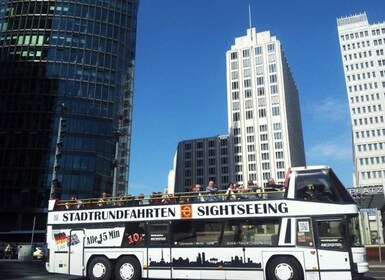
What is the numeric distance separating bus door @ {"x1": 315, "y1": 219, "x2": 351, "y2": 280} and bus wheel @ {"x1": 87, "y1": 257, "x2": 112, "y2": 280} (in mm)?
8410

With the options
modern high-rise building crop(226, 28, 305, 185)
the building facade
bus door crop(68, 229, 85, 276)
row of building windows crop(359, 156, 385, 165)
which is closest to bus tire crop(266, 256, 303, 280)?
bus door crop(68, 229, 85, 276)

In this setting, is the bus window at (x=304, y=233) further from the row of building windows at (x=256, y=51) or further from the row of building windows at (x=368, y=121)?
the row of building windows at (x=256, y=51)

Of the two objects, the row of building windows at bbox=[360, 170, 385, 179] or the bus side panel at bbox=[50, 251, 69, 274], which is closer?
the bus side panel at bbox=[50, 251, 69, 274]

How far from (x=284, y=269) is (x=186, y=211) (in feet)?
13.7

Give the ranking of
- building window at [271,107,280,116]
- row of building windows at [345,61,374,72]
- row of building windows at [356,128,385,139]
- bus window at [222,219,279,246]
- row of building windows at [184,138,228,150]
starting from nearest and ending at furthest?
bus window at [222,219,279,246], row of building windows at [356,128,385,139], row of building windows at [345,61,374,72], building window at [271,107,280,116], row of building windows at [184,138,228,150]

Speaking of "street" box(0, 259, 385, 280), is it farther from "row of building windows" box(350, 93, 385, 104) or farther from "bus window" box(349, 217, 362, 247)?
"row of building windows" box(350, 93, 385, 104)

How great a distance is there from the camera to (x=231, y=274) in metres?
13.6

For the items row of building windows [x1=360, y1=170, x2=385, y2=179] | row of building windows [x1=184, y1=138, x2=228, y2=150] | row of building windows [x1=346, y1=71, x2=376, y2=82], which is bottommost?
row of building windows [x1=360, y1=170, x2=385, y2=179]

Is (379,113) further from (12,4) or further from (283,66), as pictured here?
(12,4)

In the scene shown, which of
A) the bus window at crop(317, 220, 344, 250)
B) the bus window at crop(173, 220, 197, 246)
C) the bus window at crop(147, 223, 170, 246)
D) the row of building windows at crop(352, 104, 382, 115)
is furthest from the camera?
the row of building windows at crop(352, 104, 382, 115)

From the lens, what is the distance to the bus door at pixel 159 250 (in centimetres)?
1449

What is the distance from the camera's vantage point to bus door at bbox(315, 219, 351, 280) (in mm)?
12328

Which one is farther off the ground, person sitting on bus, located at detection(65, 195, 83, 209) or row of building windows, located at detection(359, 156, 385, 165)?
A: row of building windows, located at detection(359, 156, 385, 165)

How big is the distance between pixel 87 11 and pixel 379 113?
290 ft
